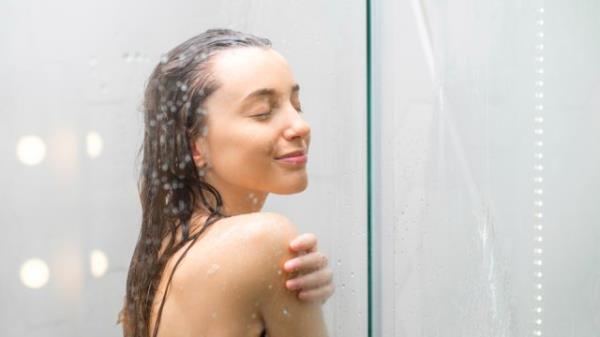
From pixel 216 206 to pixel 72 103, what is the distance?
0.14 metres

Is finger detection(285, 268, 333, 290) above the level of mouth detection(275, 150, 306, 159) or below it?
below

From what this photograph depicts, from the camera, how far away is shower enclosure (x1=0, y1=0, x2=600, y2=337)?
0.63 metres

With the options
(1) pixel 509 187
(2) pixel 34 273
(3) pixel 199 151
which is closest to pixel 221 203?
(3) pixel 199 151

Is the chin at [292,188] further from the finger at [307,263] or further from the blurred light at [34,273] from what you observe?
the blurred light at [34,273]

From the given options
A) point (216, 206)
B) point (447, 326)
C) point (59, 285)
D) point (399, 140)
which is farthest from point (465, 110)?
point (59, 285)

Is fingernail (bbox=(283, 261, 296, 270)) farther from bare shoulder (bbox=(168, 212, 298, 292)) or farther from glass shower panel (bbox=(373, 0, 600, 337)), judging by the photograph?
glass shower panel (bbox=(373, 0, 600, 337))

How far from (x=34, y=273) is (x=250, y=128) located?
8.1 inches

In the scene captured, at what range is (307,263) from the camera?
66 centimetres

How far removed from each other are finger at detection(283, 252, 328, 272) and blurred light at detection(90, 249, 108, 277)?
15 cm

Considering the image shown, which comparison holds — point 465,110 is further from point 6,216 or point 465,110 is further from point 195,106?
point 6,216

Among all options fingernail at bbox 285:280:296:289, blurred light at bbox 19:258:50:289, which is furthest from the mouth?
blurred light at bbox 19:258:50:289

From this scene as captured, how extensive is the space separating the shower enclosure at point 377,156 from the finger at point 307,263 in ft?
0.16

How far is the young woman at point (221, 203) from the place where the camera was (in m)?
0.63

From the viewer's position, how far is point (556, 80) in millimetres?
939
